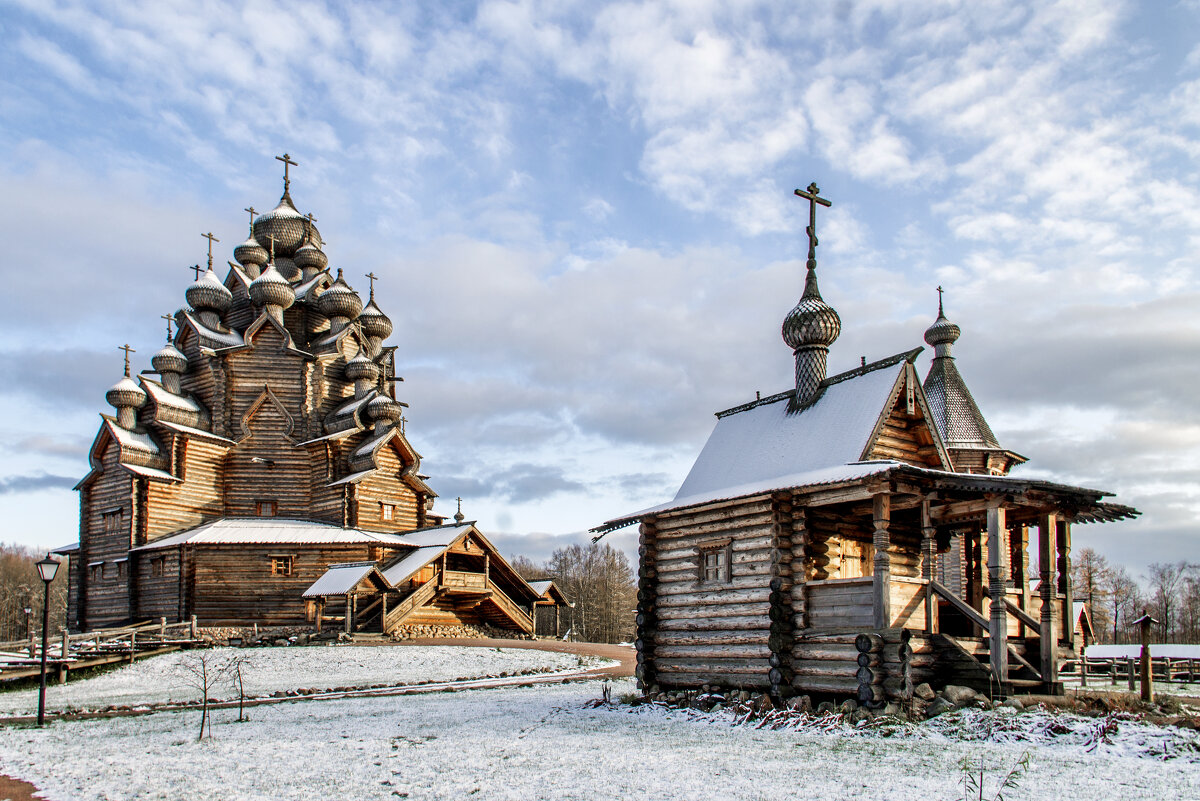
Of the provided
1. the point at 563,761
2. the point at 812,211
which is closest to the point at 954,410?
the point at 812,211

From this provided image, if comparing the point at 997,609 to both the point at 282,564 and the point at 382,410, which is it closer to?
the point at 282,564

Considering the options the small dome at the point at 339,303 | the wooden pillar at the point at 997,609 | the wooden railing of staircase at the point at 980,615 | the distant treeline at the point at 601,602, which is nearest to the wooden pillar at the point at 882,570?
the wooden railing of staircase at the point at 980,615

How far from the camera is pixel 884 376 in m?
17.0

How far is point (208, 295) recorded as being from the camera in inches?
1710

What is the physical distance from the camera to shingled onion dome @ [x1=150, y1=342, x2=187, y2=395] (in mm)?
41438

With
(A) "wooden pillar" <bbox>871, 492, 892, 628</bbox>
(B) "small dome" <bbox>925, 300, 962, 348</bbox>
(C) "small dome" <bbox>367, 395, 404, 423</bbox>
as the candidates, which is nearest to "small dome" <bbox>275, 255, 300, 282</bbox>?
(C) "small dome" <bbox>367, 395, 404, 423</bbox>

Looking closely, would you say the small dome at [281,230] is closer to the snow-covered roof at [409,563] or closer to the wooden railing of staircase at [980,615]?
the snow-covered roof at [409,563]

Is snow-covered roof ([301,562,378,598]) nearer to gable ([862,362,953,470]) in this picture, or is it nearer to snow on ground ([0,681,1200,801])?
snow on ground ([0,681,1200,801])

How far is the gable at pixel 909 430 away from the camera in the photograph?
1673 cm

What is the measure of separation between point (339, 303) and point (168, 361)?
791 cm

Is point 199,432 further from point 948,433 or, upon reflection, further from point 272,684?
point 948,433

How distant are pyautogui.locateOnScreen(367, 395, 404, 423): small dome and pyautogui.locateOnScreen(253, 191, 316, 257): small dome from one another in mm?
11751

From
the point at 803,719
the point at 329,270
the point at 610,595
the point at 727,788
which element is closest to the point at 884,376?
the point at 803,719

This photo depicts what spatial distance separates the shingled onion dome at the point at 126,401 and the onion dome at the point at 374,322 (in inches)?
426
